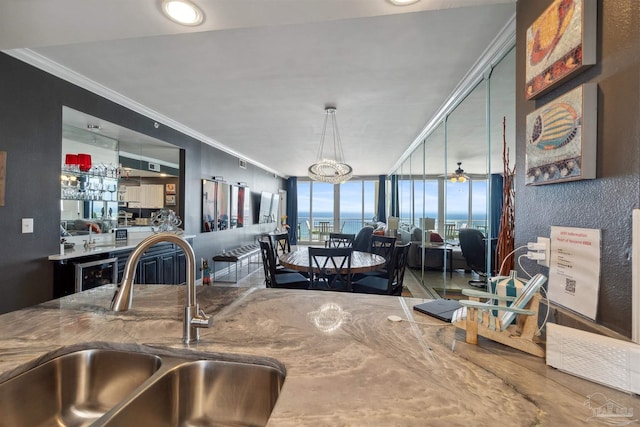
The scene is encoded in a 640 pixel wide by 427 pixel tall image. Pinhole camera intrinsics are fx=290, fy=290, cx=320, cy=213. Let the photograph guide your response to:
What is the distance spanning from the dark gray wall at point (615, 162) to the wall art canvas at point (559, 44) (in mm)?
28

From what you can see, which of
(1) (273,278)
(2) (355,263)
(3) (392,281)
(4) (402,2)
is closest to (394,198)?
(2) (355,263)

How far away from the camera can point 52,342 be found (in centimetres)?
93

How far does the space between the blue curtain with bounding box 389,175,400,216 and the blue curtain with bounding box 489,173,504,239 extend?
6.09m

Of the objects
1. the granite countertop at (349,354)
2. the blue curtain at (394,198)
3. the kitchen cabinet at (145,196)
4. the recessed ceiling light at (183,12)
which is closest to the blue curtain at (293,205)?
the blue curtain at (394,198)

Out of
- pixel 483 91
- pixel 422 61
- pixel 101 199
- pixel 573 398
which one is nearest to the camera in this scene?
pixel 573 398

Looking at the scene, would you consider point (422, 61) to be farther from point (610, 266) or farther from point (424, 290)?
point (424, 290)

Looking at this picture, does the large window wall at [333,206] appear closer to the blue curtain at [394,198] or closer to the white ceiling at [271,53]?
the blue curtain at [394,198]

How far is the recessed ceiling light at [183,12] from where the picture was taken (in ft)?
4.93

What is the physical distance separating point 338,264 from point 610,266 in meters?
2.48

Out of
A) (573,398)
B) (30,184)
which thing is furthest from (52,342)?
(30,184)

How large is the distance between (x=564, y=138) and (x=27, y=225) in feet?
11.8

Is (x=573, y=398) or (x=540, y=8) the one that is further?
(x=540, y=8)

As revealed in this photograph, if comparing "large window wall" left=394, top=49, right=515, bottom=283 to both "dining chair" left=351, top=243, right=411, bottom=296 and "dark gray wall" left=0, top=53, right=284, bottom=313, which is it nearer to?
"dining chair" left=351, top=243, right=411, bottom=296

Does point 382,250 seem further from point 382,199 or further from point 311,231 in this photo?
point 311,231
